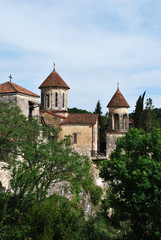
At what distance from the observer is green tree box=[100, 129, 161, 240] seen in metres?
13.1

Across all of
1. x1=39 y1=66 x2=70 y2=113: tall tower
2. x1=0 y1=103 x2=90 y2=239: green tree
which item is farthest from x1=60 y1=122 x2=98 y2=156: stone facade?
x1=0 y1=103 x2=90 y2=239: green tree

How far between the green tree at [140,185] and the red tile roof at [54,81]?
16687 millimetres

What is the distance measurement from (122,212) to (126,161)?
9.47ft

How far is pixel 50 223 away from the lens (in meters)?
11.5

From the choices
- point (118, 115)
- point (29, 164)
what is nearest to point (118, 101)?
point (118, 115)

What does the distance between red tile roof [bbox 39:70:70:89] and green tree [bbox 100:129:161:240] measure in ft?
54.7

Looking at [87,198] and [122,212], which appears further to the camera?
[87,198]

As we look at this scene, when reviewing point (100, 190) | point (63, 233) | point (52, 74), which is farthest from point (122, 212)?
point (52, 74)

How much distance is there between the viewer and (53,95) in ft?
104

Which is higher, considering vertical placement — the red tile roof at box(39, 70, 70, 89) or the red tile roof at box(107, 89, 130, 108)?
the red tile roof at box(39, 70, 70, 89)

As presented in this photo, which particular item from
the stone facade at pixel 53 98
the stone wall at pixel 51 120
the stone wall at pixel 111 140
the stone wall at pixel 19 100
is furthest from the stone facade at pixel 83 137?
the stone wall at pixel 19 100

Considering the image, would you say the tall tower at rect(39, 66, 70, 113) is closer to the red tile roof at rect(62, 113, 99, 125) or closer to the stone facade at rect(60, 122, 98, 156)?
the red tile roof at rect(62, 113, 99, 125)

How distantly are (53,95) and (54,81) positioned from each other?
1692 millimetres

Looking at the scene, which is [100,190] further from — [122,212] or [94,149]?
[122,212]
